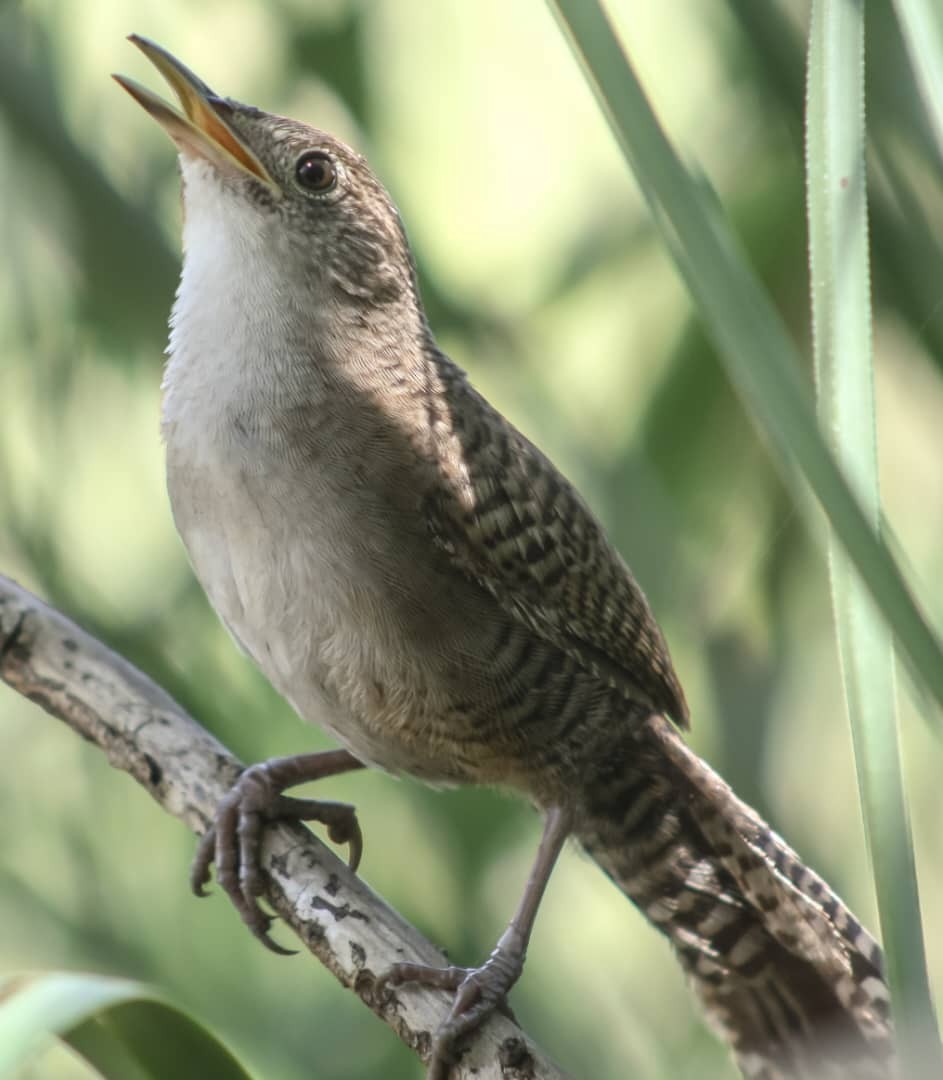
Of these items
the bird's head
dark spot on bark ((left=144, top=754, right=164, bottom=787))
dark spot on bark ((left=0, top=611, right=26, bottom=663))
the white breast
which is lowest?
dark spot on bark ((left=144, top=754, right=164, bottom=787))

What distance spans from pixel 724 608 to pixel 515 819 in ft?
1.77

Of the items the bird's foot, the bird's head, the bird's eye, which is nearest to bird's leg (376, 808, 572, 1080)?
the bird's foot

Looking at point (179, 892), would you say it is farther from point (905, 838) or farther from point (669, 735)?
point (905, 838)

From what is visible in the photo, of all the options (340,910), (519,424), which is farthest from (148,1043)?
(519,424)

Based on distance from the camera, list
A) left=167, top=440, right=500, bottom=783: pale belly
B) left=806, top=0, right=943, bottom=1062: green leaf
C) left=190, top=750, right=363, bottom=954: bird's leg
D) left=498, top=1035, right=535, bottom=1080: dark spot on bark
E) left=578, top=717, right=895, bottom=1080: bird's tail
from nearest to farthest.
→ left=806, top=0, right=943, bottom=1062: green leaf → left=498, top=1035, right=535, bottom=1080: dark spot on bark → left=167, top=440, right=500, bottom=783: pale belly → left=190, top=750, right=363, bottom=954: bird's leg → left=578, top=717, right=895, bottom=1080: bird's tail

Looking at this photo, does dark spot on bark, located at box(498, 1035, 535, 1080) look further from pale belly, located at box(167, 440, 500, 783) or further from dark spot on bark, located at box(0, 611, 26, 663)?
dark spot on bark, located at box(0, 611, 26, 663)

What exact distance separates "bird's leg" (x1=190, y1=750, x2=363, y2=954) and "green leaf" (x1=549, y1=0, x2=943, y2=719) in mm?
1488

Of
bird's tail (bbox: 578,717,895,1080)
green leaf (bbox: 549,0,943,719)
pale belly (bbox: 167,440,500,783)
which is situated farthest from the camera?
bird's tail (bbox: 578,717,895,1080)

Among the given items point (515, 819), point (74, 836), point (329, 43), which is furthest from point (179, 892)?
point (329, 43)

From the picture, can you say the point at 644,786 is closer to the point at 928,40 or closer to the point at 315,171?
the point at 315,171

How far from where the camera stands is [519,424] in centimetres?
275

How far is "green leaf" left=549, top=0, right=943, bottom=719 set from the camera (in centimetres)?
82

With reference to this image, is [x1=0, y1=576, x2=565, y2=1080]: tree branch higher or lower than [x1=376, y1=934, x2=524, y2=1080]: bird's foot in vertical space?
higher

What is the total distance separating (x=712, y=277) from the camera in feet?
2.74
